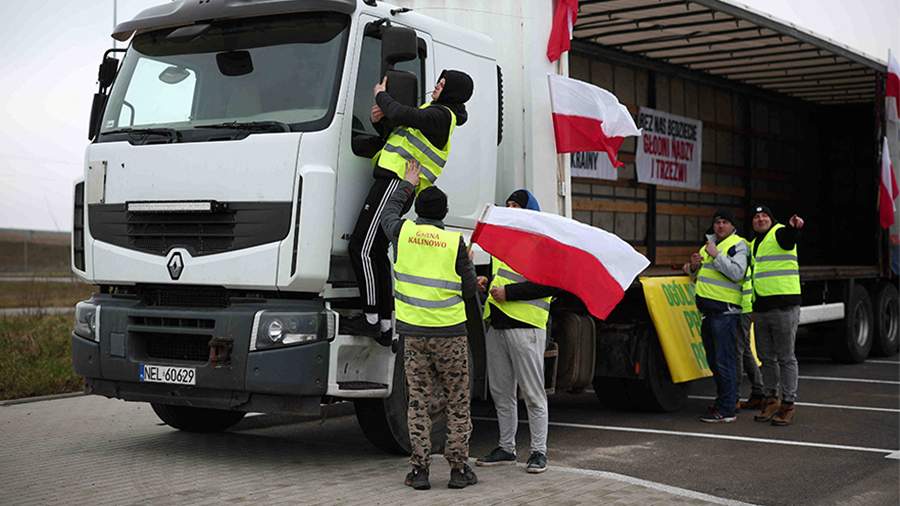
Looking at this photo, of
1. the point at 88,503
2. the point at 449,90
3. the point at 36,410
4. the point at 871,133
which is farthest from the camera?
the point at 871,133

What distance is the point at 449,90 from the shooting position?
7309 millimetres

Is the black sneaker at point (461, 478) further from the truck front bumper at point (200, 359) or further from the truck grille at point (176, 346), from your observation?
the truck grille at point (176, 346)

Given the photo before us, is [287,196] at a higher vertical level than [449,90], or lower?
lower

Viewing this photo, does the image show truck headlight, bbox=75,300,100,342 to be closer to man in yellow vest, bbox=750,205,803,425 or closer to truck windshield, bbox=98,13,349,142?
truck windshield, bbox=98,13,349,142

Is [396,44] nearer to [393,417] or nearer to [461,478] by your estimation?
[393,417]

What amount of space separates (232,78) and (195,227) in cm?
99

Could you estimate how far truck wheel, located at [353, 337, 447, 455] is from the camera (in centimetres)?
727

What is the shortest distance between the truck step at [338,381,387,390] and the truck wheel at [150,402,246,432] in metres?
1.88

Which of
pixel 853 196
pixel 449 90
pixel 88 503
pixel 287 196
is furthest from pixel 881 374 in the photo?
pixel 88 503

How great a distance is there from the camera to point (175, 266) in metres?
→ 7.04

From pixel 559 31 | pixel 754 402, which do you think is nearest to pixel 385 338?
pixel 559 31

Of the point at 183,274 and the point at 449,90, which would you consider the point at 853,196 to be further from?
the point at 183,274

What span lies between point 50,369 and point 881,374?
9.46m

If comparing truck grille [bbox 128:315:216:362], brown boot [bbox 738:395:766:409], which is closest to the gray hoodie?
truck grille [bbox 128:315:216:362]
